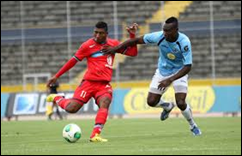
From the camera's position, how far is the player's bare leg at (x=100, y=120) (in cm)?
1480

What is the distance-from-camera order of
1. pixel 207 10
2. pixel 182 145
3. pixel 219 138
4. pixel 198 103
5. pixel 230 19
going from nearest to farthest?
pixel 182 145 → pixel 219 138 → pixel 198 103 → pixel 230 19 → pixel 207 10

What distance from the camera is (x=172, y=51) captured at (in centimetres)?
1609

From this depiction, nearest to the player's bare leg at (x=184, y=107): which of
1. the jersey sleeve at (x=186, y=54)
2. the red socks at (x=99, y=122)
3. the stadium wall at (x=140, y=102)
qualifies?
the jersey sleeve at (x=186, y=54)

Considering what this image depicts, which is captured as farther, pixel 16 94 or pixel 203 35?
pixel 203 35

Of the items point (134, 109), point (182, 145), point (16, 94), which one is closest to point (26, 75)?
point (16, 94)

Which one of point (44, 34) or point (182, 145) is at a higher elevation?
point (44, 34)

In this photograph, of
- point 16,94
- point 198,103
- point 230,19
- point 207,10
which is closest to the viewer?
point 198,103

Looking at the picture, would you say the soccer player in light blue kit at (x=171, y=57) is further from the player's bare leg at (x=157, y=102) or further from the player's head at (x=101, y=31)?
the player's head at (x=101, y=31)

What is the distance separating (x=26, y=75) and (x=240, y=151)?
2885 cm

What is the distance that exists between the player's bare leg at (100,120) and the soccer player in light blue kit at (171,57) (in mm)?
991

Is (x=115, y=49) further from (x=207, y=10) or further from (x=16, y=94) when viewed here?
(x=207, y=10)

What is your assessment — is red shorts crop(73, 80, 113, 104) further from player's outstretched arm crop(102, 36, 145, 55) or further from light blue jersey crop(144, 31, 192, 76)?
light blue jersey crop(144, 31, 192, 76)

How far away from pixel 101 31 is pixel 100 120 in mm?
1717

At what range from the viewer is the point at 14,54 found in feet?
136
